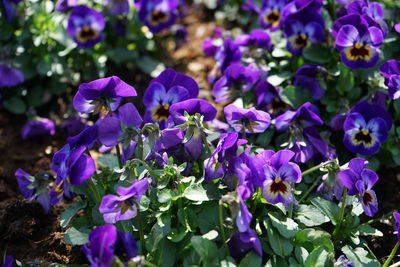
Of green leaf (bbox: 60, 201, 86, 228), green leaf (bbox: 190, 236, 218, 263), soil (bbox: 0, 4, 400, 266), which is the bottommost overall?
soil (bbox: 0, 4, 400, 266)

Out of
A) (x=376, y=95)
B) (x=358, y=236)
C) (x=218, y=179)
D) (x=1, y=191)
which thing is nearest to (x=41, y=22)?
(x=1, y=191)

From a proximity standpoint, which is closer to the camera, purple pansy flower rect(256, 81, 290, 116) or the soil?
the soil

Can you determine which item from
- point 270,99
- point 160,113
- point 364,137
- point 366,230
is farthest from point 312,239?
point 270,99

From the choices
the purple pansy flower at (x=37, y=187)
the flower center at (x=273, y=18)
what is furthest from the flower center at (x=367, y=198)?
the flower center at (x=273, y=18)

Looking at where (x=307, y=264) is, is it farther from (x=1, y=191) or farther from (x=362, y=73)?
(x=1, y=191)

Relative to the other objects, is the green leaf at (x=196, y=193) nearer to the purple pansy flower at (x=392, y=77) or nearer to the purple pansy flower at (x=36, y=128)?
the purple pansy flower at (x=392, y=77)

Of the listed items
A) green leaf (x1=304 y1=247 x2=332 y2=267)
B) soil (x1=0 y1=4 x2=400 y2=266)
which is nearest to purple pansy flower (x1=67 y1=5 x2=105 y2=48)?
soil (x1=0 y1=4 x2=400 y2=266)

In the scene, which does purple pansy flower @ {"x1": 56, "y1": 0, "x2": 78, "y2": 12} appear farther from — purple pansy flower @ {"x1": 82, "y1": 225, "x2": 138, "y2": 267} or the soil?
purple pansy flower @ {"x1": 82, "y1": 225, "x2": 138, "y2": 267}

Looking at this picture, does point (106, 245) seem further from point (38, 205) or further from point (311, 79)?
point (311, 79)
